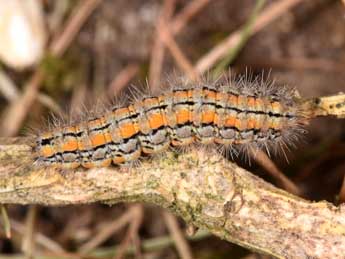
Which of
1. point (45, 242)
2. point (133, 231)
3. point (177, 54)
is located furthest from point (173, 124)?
point (45, 242)

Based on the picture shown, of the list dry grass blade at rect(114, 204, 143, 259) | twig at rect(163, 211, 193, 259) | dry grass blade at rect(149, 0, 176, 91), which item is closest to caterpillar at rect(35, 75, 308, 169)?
dry grass blade at rect(114, 204, 143, 259)

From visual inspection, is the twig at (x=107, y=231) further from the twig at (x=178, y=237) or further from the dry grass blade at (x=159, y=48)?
the dry grass blade at (x=159, y=48)

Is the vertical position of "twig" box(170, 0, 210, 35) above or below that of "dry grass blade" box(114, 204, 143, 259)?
above

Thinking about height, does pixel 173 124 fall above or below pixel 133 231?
above

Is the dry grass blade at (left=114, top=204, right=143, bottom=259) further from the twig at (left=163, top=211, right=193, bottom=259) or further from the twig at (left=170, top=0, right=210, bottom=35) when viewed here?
the twig at (left=170, top=0, right=210, bottom=35)

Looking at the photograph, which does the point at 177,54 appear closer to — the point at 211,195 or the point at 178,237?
the point at 178,237

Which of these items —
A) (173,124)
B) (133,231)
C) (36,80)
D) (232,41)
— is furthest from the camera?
(36,80)
